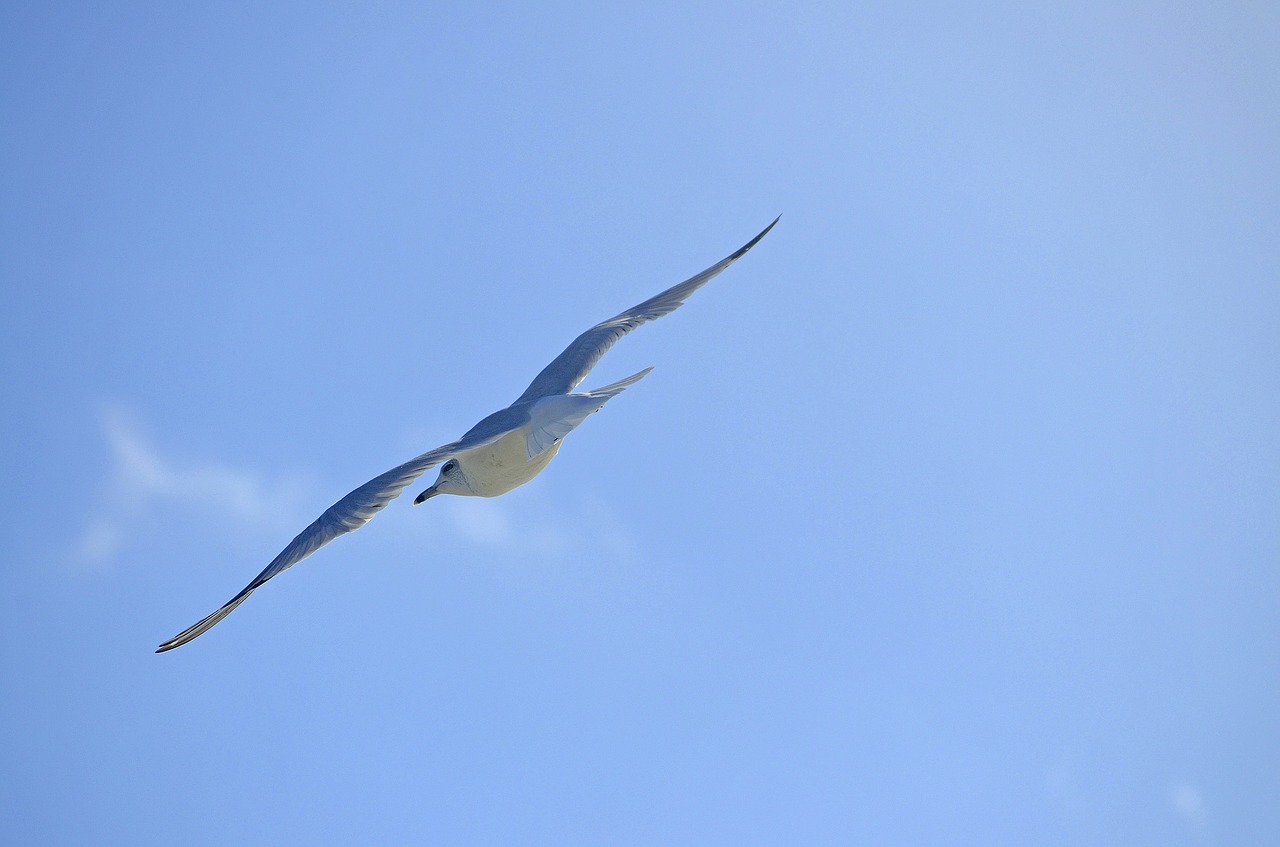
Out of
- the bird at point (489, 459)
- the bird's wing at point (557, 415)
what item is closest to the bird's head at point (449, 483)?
the bird at point (489, 459)

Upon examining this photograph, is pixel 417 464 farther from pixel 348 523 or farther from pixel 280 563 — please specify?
pixel 280 563

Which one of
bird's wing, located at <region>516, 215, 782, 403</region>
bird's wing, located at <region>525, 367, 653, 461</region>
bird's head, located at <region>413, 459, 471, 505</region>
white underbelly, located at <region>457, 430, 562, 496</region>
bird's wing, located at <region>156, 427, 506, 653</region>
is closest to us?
bird's wing, located at <region>156, 427, 506, 653</region>

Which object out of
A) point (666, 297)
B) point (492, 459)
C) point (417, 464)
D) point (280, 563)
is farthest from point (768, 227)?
point (280, 563)

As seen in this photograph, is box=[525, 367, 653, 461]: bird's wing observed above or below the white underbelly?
below

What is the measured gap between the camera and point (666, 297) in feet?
35.7

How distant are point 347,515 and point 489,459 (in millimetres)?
1269

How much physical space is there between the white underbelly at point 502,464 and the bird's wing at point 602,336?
1.00 m

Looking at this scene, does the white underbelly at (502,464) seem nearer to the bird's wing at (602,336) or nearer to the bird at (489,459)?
the bird at (489,459)

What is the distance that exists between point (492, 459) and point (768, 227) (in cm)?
400

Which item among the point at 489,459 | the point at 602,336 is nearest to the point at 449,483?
the point at 489,459

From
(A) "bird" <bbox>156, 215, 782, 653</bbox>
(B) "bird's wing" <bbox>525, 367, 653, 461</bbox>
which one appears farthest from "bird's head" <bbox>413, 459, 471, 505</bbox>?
(B) "bird's wing" <bbox>525, 367, 653, 461</bbox>

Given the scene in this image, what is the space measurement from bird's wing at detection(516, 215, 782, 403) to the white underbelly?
1.00 meters

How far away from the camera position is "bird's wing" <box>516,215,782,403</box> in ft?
32.8

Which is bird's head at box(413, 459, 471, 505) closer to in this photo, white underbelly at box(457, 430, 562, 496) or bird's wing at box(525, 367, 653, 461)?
white underbelly at box(457, 430, 562, 496)
